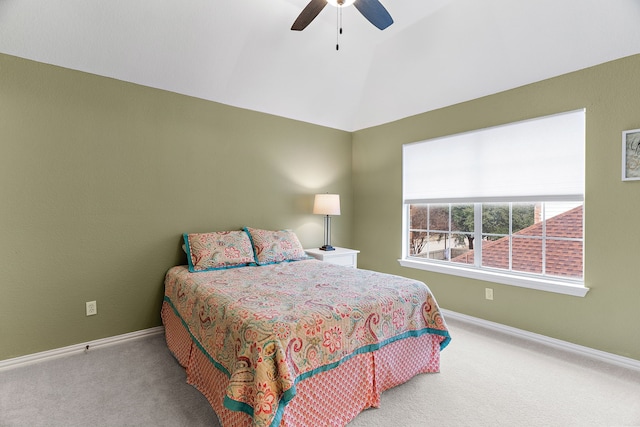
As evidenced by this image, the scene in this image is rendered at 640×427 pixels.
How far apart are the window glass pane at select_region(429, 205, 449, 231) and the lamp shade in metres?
1.16

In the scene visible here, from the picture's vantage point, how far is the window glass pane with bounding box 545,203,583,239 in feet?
8.83

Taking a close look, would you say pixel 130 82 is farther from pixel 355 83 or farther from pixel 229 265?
pixel 355 83

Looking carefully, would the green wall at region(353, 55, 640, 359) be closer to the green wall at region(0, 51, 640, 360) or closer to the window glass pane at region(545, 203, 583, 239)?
the green wall at region(0, 51, 640, 360)

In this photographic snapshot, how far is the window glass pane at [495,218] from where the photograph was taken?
3125 millimetres

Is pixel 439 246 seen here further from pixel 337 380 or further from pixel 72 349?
pixel 72 349

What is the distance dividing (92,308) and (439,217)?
12.0ft

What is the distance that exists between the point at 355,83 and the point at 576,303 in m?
3.24

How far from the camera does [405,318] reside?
2.07 metres

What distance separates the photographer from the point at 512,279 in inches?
116

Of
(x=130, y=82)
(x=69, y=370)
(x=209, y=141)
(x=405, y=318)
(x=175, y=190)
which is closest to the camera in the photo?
(x=405, y=318)

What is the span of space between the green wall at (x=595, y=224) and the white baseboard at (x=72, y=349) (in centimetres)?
320

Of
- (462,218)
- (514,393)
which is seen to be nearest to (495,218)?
(462,218)

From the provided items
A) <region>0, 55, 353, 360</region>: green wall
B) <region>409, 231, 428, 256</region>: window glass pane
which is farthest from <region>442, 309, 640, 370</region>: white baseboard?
<region>0, 55, 353, 360</region>: green wall

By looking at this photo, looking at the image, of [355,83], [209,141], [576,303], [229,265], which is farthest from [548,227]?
[209,141]
